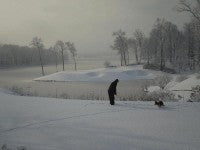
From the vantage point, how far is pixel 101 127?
920 cm

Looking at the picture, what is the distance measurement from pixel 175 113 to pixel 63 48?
7917 cm

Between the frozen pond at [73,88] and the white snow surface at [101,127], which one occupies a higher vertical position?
the white snow surface at [101,127]

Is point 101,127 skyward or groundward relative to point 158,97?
skyward


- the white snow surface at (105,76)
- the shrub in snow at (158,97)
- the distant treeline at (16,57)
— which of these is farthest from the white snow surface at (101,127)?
the distant treeline at (16,57)

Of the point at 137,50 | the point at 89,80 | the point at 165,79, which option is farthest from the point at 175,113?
the point at 137,50

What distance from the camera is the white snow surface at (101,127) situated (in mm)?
7492

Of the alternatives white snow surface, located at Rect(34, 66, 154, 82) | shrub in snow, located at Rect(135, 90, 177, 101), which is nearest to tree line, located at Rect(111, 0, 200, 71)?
white snow surface, located at Rect(34, 66, 154, 82)

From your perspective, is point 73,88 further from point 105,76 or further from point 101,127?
point 101,127

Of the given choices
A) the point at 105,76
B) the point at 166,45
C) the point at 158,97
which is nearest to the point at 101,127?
the point at 158,97

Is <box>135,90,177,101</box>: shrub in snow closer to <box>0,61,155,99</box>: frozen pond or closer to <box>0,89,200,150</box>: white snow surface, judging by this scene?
<box>0,61,155,99</box>: frozen pond

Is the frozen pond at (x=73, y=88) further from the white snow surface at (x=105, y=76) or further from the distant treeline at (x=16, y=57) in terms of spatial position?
the distant treeline at (x=16, y=57)

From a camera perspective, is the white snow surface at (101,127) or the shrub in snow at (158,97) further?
the shrub in snow at (158,97)

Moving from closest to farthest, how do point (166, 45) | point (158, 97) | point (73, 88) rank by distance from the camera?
point (158, 97) → point (73, 88) → point (166, 45)

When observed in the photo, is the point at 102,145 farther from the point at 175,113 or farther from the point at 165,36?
the point at 165,36
